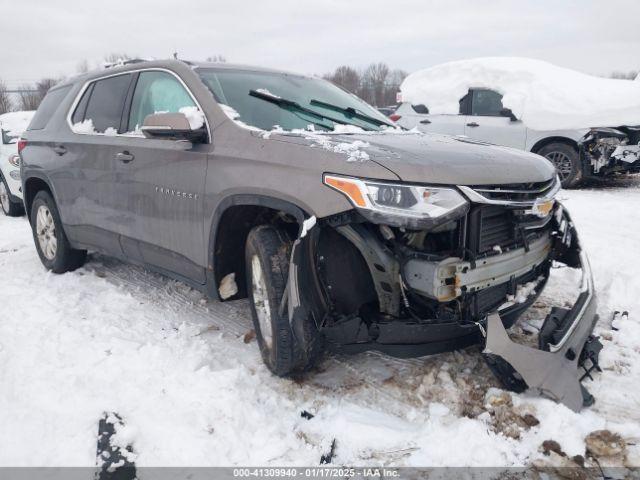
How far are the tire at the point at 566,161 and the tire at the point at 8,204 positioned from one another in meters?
8.37

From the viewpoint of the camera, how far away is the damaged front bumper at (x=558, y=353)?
88.7 inches

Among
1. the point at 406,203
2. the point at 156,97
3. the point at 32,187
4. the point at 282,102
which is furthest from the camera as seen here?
the point at 32,187

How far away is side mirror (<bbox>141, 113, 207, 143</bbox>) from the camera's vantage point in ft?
9.09

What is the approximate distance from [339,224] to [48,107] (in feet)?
13.0

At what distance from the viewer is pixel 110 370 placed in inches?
111

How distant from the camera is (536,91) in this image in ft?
27.6

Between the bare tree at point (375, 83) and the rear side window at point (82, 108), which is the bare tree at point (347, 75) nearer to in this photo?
the bare tree at point (375, 83)

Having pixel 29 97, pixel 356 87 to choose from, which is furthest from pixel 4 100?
pixel 356 87

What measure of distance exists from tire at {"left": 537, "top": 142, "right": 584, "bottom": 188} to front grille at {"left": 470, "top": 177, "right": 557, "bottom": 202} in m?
5.88

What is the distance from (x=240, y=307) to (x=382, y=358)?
1.30 metres

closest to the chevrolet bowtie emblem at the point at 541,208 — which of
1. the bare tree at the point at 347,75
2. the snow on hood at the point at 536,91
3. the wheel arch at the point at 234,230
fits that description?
the wheel arch at the point at 234,230

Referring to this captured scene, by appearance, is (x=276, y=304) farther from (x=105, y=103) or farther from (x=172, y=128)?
(x=105, y=103)

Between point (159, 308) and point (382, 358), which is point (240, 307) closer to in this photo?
point (159, 308)

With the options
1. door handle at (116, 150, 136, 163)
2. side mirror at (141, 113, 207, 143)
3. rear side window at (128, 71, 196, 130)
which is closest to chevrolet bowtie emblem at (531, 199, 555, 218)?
side mirror at (141, 113, 207, 143)
